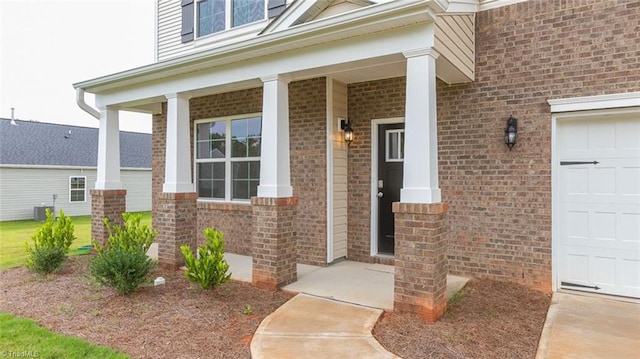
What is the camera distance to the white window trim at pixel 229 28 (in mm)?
7262

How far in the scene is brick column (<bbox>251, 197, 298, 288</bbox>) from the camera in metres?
4.91

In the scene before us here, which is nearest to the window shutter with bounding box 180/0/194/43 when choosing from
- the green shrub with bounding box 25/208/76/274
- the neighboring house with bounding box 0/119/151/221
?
the green shrub with bounding box 25/208/76/274

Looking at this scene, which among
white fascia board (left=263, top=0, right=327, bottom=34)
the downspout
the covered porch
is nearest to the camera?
the covered porch

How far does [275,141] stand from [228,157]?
275 centimetres

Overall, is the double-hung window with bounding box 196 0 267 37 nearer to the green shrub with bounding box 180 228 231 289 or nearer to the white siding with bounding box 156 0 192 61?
the white siding with bounding box 156 0 192 61

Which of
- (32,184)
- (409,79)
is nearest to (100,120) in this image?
(409,79)

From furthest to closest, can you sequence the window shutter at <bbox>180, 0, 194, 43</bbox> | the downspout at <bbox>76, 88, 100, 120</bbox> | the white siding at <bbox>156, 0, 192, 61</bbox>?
1. the white siding at <bbox>156, 0, 192, 61</bbox>
2. the window shutter at <bbox>180, 0, 194, 43</bbox>
3. the downspout at <bbox>76, 88, 100, 120</bbox>

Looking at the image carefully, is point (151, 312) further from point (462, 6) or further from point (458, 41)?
point (462, 6)

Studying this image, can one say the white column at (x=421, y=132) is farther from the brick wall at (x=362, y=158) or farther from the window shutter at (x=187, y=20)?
the window shutter at (x=187, y=20)

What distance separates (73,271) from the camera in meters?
5.95

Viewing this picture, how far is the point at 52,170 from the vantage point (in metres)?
18.0

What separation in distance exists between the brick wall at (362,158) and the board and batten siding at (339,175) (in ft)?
0.29

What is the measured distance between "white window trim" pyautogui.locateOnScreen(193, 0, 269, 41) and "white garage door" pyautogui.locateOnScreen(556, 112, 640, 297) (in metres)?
5.33

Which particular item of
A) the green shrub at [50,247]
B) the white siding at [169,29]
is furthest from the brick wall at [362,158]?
the green shrub at [50,247]
